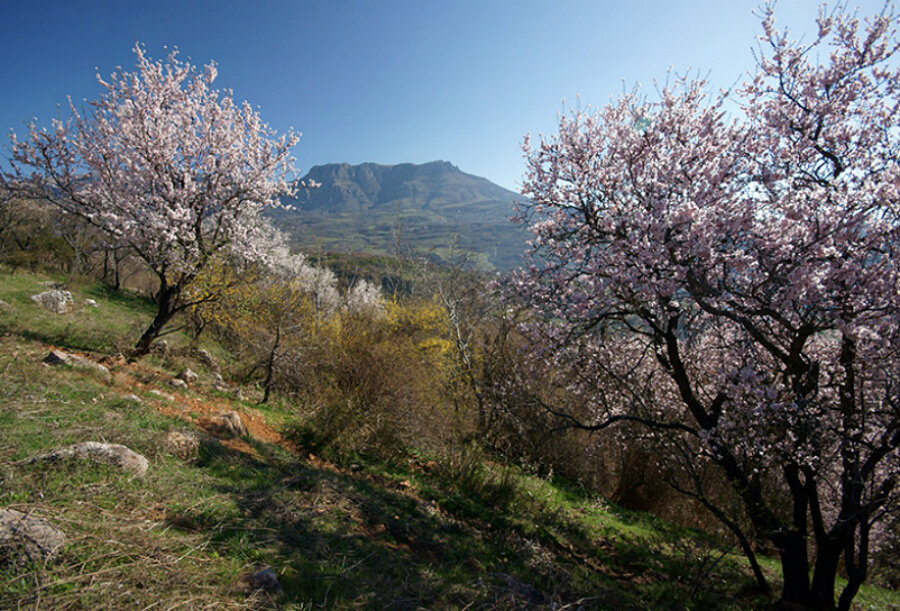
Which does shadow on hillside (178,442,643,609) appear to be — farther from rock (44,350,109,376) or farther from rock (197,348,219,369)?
rock (197,348,219,369)

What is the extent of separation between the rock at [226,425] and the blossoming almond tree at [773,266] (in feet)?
18.4

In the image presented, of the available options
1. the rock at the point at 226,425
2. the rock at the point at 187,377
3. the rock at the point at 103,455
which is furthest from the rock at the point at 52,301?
the rock at the point at 103,455

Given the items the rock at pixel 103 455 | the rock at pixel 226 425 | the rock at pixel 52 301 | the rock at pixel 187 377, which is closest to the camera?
the rock at pixel 103 455

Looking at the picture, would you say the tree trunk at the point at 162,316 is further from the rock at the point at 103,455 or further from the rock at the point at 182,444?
the rock at the point at 103,455

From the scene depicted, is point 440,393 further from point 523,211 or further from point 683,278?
point 683,278

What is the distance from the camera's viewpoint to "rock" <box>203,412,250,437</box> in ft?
23.2

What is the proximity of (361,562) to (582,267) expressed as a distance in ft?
17.3

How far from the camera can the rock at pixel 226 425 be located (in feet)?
23.2

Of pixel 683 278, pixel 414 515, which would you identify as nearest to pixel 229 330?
pixel 414 515

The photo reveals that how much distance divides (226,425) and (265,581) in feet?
15.5

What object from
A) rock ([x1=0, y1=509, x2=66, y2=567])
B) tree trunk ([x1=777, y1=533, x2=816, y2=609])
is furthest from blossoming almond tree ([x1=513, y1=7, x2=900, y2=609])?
rock ([x1=0, y1=509, x2=66, y2=567])

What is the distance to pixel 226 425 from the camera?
725 centimetres

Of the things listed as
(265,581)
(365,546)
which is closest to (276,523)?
(365,546)

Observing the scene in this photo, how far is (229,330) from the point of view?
17.8m
